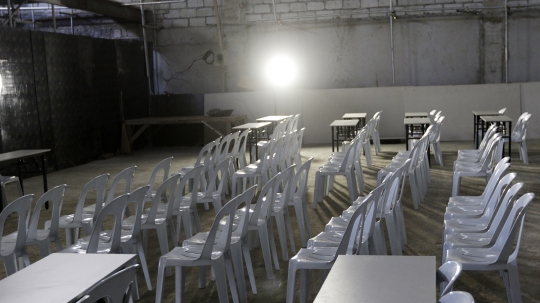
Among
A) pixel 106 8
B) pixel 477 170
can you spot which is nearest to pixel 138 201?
pixel 477 170

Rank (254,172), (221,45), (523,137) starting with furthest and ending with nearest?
(221,45)
(523,137)
(254,172)

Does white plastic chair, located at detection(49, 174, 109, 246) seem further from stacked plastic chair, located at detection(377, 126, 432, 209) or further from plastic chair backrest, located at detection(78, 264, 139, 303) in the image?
stacked plastic chair, located at detection(377, 126, 432, 209)

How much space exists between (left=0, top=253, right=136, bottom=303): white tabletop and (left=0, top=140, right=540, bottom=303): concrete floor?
1.22m

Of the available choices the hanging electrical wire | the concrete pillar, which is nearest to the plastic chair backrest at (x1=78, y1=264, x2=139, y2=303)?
the hanging electrical wire

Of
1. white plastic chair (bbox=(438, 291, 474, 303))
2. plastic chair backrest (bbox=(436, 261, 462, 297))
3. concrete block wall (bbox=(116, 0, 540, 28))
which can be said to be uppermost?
concrete block wall (bbox=(116, 0, 540, 28))

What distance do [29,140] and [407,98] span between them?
25.6 ft

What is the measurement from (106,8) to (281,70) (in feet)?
13.9

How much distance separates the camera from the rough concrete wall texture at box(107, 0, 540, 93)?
13.7 meters

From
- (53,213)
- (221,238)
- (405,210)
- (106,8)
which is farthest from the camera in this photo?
(106,8)

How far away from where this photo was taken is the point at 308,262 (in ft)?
11.3

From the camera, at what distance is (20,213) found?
3908mm

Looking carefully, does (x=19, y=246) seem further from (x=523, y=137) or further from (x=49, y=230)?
(x=523, y=137)

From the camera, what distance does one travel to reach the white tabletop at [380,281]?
89.5 inches

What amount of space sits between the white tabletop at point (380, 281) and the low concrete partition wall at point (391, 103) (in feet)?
36.6
